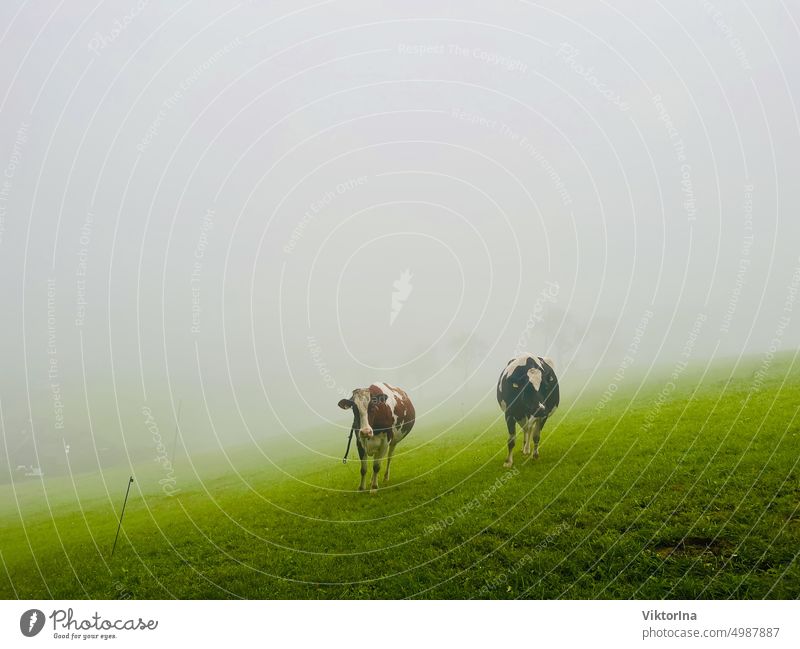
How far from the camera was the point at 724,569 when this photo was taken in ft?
21.7

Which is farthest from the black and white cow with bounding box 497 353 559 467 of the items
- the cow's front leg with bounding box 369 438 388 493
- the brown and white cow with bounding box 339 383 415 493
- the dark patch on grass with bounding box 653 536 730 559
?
the dark patch on grass with bounding box 653 536 730 559

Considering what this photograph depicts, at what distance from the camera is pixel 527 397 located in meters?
12.7

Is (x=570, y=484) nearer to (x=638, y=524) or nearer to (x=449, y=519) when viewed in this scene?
(x=638, y=524)

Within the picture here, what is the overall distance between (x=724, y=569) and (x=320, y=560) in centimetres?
681

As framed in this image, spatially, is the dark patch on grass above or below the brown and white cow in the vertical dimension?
below

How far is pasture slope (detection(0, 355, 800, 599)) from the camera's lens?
7.06 m

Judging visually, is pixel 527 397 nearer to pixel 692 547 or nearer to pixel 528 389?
pixel 528 389

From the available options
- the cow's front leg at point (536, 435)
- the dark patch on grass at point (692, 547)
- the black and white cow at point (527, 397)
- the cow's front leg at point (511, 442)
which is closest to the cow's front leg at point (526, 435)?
the black and white cow at point (527, 397)

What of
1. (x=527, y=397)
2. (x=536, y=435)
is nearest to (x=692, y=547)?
(x=536, y=435)

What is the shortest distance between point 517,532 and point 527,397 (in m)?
4.97

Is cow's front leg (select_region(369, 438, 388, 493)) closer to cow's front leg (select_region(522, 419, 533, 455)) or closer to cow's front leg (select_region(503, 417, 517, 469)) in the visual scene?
cow's front leg (select_region(503, 417, 517, 469))

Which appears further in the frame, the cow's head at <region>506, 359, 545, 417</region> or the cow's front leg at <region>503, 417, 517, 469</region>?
the cow's head at <region>506, 359, 545, 417</region>

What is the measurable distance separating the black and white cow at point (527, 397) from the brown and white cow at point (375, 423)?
10.7 ft
